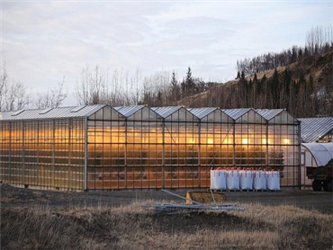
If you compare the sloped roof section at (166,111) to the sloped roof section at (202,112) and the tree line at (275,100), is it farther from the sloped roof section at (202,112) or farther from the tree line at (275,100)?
the tree line at (275,100)

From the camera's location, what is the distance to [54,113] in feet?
131

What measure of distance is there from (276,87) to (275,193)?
63.0 meters

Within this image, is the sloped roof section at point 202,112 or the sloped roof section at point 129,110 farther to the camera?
the sloped roof section at point 202,112

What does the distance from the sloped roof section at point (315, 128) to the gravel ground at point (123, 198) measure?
54.2 ft

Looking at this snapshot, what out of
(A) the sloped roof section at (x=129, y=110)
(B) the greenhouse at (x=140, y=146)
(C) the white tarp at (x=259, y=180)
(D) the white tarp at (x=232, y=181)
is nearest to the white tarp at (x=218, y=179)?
(D) the white tarp at (x=232, y=181)

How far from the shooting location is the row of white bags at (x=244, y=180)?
37.7 meters

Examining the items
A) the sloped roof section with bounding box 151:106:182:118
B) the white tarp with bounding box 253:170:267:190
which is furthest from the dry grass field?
the sloped roof section with bounding box 151:106:182:118

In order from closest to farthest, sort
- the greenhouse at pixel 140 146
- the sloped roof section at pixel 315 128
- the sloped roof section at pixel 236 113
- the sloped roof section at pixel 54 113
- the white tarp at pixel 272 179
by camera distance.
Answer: the greenhouse at pixel 140 146
the sloped roof section at pixel 54 113
the white tarp at pixel 272 179
the sloped roof section at pixel 236 113
the sloped roof section at pixel 315 128

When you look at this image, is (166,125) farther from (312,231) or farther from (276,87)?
(276,87)

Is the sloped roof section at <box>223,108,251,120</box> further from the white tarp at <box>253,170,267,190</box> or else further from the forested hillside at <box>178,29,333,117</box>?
the forested hillside at <box>178,29,333,117</box>

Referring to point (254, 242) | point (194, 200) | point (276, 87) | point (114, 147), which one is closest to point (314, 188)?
point (114, 147)

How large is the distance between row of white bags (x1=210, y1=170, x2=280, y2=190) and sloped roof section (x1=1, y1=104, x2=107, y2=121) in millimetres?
7618

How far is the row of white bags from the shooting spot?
3766cm

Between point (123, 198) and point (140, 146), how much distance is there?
22.9 feet
